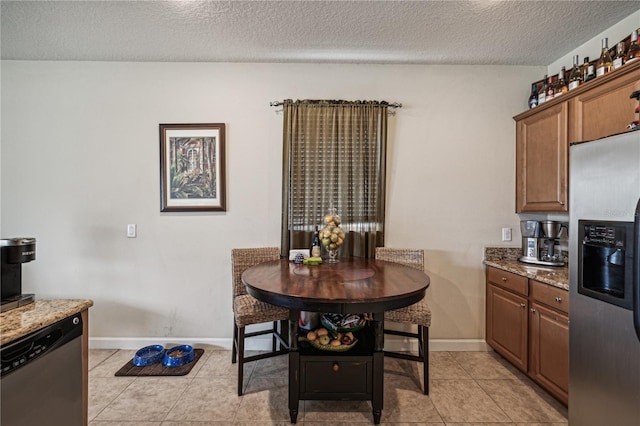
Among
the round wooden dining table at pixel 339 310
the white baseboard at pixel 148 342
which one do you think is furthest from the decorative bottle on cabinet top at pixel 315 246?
the white baseboard at pixel 148 342

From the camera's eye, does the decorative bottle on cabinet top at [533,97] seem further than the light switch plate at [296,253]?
Yes

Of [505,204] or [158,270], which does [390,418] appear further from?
[158,270]

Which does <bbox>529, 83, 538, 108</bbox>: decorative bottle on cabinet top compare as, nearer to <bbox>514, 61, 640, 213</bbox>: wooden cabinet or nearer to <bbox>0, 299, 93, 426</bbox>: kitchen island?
<bbox>514, 61, 640, 213</bbox>: wooden cabinet

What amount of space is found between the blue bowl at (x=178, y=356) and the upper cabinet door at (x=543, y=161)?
3271mm

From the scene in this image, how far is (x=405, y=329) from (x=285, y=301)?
1731 mm

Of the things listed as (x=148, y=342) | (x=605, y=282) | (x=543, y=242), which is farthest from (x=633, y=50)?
(x=148, y=342)

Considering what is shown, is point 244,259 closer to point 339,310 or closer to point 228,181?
point 228,181

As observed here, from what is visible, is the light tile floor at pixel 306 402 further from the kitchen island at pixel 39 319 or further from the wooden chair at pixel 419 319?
→ the kitchen island at pixel 39 319

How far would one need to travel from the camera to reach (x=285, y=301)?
1576mm

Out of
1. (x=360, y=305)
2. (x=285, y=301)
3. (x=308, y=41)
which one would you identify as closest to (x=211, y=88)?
(x=308, y=41)

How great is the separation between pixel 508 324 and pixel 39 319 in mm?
3004

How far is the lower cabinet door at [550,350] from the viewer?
1916 mm

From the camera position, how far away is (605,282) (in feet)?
4.53

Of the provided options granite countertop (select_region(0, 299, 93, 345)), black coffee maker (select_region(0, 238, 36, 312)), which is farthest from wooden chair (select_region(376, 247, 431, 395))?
black coffee maker (select_region(0, 238, 36, 312))
